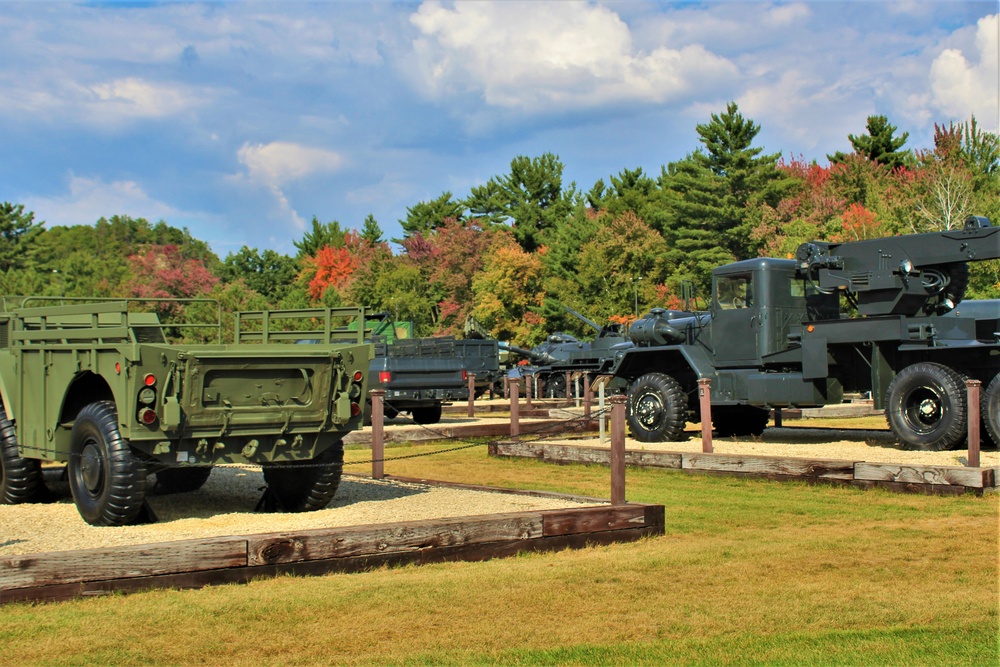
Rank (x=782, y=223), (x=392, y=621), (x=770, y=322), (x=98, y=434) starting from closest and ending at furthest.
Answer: (x=392, y=621)
(x=98, y=434)
(x=770, y=322)
(x=782, y=223)

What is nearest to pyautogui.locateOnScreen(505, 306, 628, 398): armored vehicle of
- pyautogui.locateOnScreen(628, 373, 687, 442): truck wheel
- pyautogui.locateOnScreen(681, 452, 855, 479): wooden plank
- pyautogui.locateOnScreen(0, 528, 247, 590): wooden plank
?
pyautogui.locateOnScreen(628, 373, 687, 442): truck wheel

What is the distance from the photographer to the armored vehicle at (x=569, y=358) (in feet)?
107

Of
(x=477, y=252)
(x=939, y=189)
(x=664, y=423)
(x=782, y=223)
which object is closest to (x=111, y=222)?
(x=477, y=252)

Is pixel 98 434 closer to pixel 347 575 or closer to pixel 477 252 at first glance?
pixel 347 575

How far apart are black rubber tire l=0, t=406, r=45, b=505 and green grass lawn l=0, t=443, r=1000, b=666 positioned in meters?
3.81

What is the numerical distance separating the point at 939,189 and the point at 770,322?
27.1 metres

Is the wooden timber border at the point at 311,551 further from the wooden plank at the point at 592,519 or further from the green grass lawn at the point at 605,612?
the green grass lawn at the point at 605,612

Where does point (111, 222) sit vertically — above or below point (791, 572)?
above

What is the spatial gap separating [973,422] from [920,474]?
31.4 inches

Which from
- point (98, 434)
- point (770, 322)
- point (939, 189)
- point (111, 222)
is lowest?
point (98, 434)

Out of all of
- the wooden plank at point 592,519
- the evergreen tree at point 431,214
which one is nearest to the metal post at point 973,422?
the wooden plank at point 592,519

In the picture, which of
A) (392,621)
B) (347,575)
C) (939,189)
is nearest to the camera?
(392,621)

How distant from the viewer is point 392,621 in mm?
6004

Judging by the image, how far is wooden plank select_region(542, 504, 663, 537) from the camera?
826cm
